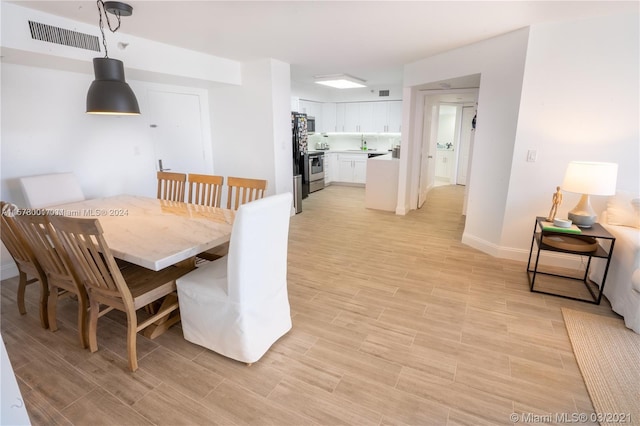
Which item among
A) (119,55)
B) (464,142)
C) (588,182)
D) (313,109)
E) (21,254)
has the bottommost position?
(21,254)

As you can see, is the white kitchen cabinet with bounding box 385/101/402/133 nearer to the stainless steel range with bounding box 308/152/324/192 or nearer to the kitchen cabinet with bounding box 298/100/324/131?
the kitchen cabinet with bounding box 298/100/324/131

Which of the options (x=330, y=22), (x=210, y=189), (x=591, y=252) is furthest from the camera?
(x=210, y=189)

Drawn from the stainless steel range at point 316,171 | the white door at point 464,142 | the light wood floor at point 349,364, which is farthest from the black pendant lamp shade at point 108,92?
the white door at point 464,142

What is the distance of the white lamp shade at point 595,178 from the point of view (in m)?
2.62

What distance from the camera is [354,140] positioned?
8867mm

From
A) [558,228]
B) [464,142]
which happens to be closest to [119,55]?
[558,228]

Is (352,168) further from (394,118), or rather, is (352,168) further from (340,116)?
(394,118)

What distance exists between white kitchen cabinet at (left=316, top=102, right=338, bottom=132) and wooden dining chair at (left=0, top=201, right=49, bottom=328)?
693 centimetres

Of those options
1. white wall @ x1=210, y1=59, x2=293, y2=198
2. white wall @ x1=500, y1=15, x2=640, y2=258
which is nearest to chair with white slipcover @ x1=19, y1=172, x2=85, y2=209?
white wall @ x1=210, y1=59, x2=293, y2=198

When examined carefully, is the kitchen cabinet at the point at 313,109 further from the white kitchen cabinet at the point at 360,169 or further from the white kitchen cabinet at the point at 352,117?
the white kitchen cabinet at the point at 360,169

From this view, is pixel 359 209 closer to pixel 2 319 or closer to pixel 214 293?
pixel 214 293

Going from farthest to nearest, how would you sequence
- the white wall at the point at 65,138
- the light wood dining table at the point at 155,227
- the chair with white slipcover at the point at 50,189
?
the white wall at the point at 65,138
the chair with white slipcover at the point at 50,189
the light wood dining table at the point at 155,227

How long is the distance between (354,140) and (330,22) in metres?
5.99

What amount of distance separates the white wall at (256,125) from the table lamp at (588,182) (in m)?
3.59
